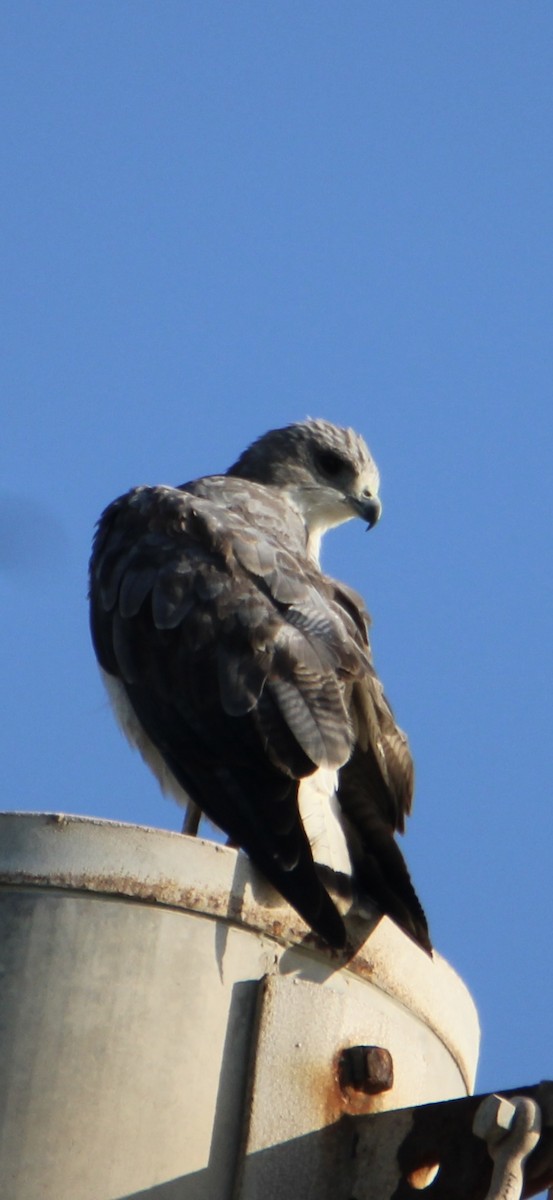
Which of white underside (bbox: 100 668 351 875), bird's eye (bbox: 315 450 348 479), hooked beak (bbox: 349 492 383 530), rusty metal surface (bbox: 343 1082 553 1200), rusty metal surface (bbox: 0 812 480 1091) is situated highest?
bird's eye (bbox: 315 450 348 479)

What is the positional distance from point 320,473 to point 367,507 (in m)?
0.31

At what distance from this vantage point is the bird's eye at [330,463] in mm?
8172

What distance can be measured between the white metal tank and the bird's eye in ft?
15.5

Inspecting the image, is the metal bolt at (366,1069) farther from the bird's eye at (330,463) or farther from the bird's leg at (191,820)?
the bird's eye at (330,463)

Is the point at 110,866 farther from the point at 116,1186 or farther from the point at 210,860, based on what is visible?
the point at 116,1186

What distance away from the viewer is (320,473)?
8180 mm

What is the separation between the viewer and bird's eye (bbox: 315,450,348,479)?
8.17 m

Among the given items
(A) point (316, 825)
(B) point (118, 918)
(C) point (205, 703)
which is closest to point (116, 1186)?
(B) point (118, 918)

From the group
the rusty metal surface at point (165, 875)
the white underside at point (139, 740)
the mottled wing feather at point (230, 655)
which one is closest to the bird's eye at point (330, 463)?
the mottled wing feather at point (230, 655)

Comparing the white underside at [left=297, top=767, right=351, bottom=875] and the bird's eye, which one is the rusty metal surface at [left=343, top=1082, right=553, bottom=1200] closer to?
the white underside at [left=297, top=767, right=351, bottom=875]

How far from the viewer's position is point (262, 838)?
170 inches

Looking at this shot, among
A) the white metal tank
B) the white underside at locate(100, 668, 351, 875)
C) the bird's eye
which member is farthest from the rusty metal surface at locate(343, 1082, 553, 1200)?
the bird's eye

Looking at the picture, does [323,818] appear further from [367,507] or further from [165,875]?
[367,507]

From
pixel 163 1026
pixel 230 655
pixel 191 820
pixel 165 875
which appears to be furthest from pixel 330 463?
pixel 163 1026
